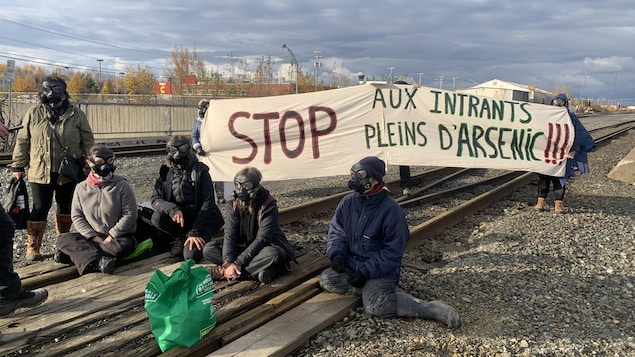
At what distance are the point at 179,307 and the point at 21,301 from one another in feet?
4.50

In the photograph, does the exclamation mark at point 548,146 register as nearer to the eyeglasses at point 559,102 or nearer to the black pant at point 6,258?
the eyeglasses at point 559,102

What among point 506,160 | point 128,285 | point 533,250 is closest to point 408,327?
point 128,285

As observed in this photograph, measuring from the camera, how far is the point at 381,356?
3.70 metres

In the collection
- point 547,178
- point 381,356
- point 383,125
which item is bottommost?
point 381,356

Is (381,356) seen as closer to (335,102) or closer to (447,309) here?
(447,309)

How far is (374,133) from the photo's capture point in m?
7.62

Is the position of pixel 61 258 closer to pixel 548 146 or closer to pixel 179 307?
pixel 179 307

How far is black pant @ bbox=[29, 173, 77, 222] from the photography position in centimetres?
557

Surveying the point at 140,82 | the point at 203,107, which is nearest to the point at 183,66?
the point at 140,82

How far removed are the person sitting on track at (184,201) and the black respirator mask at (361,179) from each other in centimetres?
188

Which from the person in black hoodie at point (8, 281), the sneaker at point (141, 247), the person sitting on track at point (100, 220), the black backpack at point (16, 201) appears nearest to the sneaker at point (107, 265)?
the person sitting on track at point (100, 220)

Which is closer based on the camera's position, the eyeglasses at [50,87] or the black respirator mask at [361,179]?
the black respirator mask at [361,179]

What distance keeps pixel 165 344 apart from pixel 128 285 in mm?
1386

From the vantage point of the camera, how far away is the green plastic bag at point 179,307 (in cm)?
344
